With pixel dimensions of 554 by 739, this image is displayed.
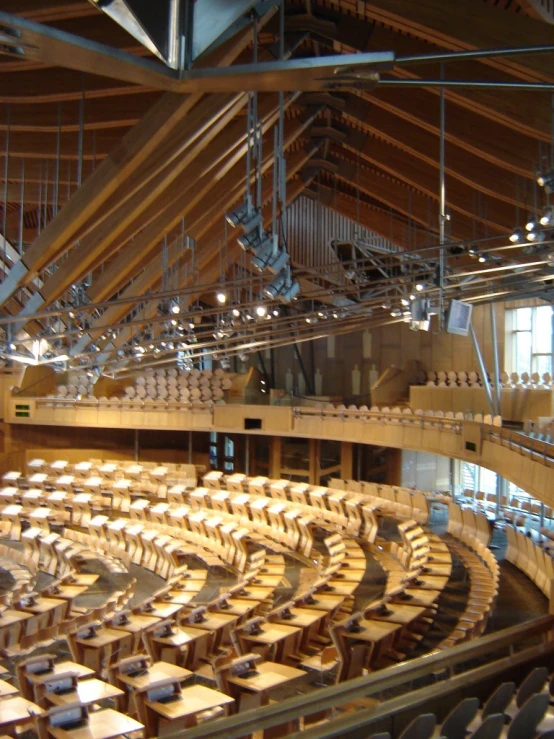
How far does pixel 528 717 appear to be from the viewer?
18.1 ft

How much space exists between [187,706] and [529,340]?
57.4 ft

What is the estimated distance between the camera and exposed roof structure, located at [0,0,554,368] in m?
3.86

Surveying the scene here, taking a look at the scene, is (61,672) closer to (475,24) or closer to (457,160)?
(475,24)

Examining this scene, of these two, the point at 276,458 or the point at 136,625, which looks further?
the point at 276,458

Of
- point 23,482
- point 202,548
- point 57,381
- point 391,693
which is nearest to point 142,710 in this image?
point 391,693

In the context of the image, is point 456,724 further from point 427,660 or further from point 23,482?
point 23,482

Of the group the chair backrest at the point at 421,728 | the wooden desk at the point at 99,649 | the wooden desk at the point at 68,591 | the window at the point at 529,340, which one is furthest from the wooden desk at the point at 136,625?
the window at the point at 529,340

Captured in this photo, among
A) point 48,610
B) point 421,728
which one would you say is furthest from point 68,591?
point 421,728

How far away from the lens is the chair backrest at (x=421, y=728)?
5215mm

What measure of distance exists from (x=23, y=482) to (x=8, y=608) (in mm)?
12150

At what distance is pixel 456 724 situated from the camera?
552 centimetres

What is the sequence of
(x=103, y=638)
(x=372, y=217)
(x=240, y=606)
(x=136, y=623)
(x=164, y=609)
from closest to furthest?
(x=103, y=638) → (x=136, y=623) → (x=240, y=606) → (x=164, y=609) → (x=372, y=217)

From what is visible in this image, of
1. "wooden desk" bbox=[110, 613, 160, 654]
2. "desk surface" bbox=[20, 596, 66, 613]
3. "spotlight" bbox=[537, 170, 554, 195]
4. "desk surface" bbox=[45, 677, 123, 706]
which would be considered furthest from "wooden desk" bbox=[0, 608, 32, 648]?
"spotlight" bbox=[537, 170, 554, 195]

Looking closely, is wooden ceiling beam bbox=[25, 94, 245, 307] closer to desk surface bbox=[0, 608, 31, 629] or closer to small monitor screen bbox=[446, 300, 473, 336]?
small monitor screen bbox=[446, 300, 473, 336]
